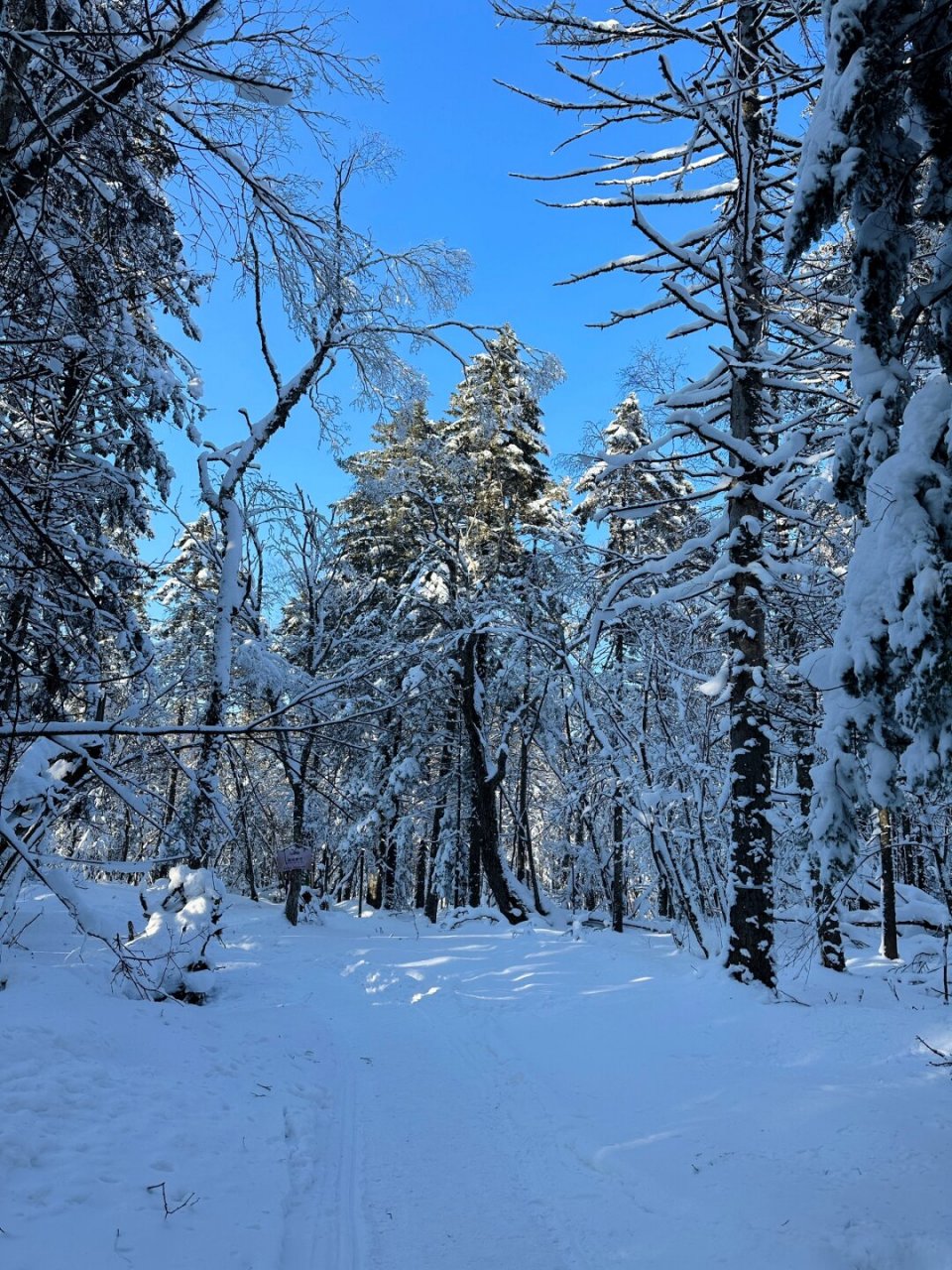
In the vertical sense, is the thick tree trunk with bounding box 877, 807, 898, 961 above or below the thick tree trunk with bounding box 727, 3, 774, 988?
below

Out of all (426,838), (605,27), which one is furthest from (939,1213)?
(426,838)

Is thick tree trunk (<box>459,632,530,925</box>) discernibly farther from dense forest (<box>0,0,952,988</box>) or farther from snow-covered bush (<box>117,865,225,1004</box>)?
snow-covered bush (<box>117,865,225,1004</box>)

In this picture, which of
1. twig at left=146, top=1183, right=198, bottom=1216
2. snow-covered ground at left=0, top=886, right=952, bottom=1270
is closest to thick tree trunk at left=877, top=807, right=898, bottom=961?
snow-covered ground at left=0, top=886, right=952, bottom=1270

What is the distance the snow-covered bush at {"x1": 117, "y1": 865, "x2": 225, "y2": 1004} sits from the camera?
7.60 metres

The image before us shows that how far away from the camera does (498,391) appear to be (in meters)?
19.0

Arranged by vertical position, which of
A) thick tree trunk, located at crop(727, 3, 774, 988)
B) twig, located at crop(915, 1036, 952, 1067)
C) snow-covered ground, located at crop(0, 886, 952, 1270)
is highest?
thick tree trunk, located at crop(727, 3, 774, 988)

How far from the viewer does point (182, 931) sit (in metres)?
8.38

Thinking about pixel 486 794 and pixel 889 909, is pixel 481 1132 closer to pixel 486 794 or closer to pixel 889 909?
pixel 889 909

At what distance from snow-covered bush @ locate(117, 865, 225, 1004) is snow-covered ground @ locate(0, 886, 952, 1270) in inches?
18.4

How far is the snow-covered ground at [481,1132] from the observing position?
3146 millimetres

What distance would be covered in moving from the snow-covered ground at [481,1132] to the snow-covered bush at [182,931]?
0.47 m

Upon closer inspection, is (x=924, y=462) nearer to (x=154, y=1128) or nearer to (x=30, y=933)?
(x=154, y=1128)

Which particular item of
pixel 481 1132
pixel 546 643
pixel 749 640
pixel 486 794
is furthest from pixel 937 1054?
pixel 486 794

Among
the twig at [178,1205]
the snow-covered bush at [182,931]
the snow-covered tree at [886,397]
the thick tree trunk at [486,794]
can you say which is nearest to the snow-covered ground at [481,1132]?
the twig at [178,1205]
